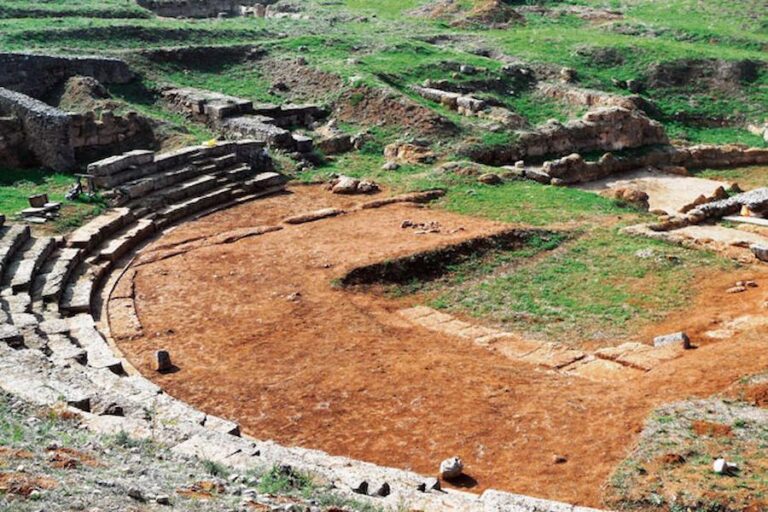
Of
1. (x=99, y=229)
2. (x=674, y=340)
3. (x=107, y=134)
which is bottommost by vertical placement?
(x=674, y=340)

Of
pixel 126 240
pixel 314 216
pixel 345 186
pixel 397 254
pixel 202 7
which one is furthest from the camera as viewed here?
pixel 202 7

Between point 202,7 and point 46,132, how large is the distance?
97.5 feet

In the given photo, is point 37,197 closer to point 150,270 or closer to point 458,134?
point 150,270

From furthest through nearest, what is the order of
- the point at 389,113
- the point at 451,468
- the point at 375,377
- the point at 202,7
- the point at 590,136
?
the point at 202,7, the point at 590,136, the point at 389,113, the point at 375,377, the point at 451,468

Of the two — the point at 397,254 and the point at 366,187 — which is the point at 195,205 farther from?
the point at 397,254

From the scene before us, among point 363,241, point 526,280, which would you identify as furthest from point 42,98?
point 526,280

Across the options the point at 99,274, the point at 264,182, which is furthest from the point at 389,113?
the point at 99,274

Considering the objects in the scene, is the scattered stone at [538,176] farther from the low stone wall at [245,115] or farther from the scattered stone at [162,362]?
the scattered stone at [162,362]

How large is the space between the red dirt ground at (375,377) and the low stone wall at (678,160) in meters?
10.5

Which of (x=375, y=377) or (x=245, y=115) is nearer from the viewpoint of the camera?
(x=375, y=377)

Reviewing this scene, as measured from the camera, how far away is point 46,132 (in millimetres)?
26328

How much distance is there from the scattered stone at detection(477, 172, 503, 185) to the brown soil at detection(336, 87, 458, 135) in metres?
3.84

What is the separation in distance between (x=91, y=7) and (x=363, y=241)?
26.1 m

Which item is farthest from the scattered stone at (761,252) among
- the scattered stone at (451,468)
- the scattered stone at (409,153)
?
the scattered stone at (451,468)
